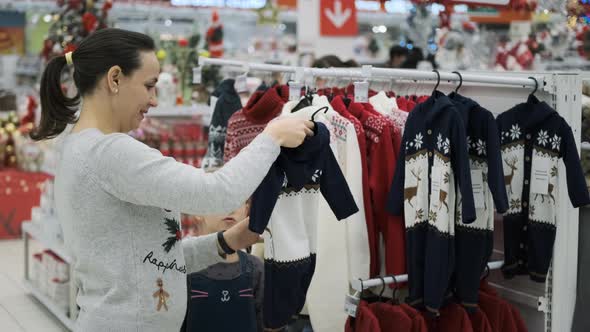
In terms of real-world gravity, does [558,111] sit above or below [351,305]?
above

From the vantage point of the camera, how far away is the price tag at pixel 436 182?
271cm

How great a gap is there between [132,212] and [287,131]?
45cm

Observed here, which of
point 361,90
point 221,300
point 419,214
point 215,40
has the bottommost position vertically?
point 221,300

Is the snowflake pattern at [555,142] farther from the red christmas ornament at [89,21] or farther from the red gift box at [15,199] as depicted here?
the red gift box at [15,199]

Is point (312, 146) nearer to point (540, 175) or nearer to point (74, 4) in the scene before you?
point (540, 175)

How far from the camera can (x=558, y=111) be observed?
2.96 metres

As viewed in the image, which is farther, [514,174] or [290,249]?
[514,174]

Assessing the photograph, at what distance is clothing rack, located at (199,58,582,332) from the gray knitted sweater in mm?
944

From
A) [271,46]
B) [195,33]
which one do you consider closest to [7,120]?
[195,33]

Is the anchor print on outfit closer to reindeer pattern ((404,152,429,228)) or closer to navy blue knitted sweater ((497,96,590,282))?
reindeer pattern ((404,152,429,228))

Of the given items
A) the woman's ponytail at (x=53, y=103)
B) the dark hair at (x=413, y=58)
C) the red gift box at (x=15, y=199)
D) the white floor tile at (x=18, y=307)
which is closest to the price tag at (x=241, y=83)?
the woman's ponytail at (x=53, y=103)

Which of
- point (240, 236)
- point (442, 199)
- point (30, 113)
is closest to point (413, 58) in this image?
point (30, 113)

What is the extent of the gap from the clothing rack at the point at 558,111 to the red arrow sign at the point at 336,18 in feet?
20.6

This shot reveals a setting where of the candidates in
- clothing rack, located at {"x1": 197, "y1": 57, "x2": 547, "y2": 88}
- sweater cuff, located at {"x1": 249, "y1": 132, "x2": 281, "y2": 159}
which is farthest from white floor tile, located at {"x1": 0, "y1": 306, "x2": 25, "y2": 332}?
sweater cuff, located at {"x1": 249, "y1": 132, "x2": 281, "y2": 159}
